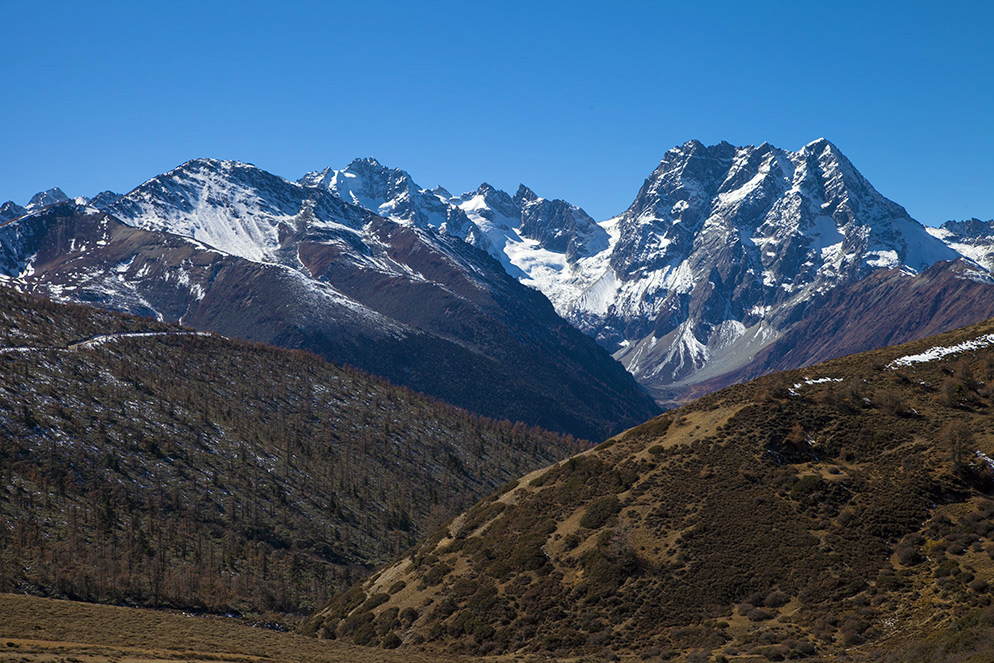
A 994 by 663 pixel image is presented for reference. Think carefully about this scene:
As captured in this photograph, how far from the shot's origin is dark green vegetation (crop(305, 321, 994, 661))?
2623 inches

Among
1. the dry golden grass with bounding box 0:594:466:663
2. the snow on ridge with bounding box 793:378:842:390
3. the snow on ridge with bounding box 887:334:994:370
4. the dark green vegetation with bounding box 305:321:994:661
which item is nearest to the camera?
the dry golden grass with bounding box 0:594:466:663

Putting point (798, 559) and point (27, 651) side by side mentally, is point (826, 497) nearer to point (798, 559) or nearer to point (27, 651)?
point (798, 559)

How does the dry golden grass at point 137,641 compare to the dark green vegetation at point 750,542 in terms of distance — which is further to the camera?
the dark green vegetation at point 750,542

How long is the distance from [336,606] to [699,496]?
4872 cm

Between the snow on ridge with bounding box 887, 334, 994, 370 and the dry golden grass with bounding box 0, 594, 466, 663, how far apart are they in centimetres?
6638

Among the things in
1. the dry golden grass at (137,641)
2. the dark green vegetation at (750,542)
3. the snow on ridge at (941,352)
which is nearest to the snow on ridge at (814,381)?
the dark green vegetation at (750,542)


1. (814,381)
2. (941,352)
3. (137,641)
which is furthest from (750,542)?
(137,641)

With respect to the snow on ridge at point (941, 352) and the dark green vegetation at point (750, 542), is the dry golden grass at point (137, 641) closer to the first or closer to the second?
the dark green vegetation at point (750, 542)

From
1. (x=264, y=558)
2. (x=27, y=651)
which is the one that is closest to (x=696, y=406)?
(x=27, y=651)

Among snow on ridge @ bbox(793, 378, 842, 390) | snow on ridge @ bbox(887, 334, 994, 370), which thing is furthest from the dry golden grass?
snow on ridge @ bbox(887, 334, 994, 370)

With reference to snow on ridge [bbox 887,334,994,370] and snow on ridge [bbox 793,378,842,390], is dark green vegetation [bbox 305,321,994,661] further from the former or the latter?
snow on ridge [bbox 887,334,994,370]

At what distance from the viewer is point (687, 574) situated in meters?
76.4

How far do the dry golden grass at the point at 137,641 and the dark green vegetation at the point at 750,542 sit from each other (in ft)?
33.8

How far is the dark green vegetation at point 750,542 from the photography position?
66625 millimetres
